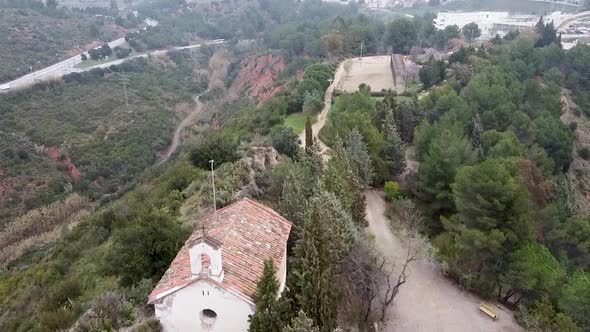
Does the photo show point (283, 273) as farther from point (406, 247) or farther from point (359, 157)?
point (359, 157)

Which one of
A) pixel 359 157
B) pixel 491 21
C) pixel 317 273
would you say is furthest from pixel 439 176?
pixel 491 21

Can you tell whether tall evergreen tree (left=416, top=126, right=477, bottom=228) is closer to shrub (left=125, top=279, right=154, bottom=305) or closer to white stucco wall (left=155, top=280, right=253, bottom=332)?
white stucco wall (left=155, top=280, right=253, bottom=332)

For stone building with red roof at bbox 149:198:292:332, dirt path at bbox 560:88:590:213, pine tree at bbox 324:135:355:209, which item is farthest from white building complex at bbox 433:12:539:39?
stone building with red roof at bbox 149:198:292:332

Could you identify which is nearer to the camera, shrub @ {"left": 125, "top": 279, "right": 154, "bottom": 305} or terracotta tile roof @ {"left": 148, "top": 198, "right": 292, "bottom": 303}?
terracotta tile roof @ {"left": 148, "top": 198, "right": 292, "bottom": 303}

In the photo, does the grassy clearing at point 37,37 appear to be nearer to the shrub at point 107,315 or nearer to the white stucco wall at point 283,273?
the shrub at point 107,315


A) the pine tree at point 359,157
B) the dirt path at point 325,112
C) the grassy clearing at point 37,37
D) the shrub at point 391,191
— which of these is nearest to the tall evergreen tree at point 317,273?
the pine tree at point 359,157

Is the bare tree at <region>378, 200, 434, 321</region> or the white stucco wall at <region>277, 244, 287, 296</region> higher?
the white stucco wall at <region>277, 244, 287, 296</region>
